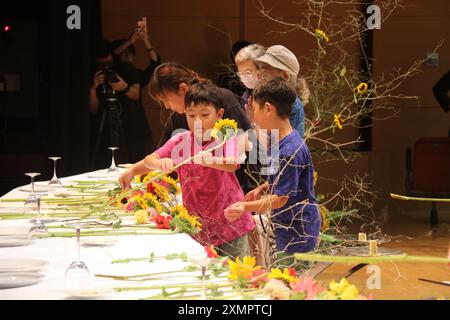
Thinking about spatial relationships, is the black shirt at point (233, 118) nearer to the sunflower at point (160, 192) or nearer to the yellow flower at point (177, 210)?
the sunflower at point (160, 192)

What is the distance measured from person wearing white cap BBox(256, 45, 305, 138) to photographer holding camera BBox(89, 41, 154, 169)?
4.39 m

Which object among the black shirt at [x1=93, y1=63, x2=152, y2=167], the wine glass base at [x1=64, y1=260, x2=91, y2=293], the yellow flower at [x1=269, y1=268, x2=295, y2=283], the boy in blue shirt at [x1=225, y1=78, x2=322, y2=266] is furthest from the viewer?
the black shirt at [x1=93, y1=63, x2=152, y2=167]

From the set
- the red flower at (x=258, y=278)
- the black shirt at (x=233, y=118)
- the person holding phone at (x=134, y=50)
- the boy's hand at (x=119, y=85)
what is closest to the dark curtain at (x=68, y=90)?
the boy's hand at (x=119, y=85)

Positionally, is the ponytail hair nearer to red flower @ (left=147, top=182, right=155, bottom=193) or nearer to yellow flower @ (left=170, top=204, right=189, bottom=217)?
red flower @ (left=147, top=182, right=155, bottom=193)

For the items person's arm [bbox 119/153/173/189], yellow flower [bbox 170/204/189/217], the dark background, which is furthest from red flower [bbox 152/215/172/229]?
the dark background

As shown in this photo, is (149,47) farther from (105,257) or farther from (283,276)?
(283,276)

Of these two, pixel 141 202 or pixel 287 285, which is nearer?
pixel 287 285

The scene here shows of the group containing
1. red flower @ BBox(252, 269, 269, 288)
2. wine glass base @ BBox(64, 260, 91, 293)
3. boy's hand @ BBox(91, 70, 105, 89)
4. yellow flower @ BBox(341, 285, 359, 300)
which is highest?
boy's hand @ BBox(91, 70, 105, 89)

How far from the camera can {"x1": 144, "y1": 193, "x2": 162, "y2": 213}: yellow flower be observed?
3.22 m

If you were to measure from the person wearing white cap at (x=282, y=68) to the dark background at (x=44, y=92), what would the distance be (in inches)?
167

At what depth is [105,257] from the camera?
2.45 metres

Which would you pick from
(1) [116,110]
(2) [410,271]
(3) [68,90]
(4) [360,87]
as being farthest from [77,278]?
(1) [116,110]

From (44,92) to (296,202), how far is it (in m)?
5.18

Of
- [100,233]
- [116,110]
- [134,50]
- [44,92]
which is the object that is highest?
[134,50]
